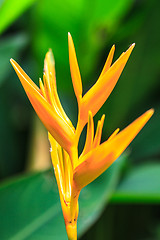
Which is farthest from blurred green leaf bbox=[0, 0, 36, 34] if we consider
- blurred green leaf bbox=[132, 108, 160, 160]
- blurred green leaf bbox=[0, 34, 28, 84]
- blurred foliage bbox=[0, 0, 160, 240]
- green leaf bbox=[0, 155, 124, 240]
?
blurred green leaf bbox=[132, 108, 160, 160]

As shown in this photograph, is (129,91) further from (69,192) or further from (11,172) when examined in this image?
(69,192)

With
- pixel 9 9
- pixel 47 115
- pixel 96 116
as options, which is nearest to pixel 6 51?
pixel 9 9

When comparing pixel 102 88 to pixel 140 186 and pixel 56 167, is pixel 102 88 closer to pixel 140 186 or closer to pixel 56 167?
pixel 56 167

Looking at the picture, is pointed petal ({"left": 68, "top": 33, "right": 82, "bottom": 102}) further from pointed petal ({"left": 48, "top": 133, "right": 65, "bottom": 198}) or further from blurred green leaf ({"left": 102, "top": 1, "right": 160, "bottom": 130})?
blurred green leaf ({"left": 102, "top": 1, "right": 160, "bottom": 130})

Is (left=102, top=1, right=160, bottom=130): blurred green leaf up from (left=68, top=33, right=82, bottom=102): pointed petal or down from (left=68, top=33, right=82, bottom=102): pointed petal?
down

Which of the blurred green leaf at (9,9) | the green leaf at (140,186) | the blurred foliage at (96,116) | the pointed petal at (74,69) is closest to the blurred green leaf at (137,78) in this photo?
the blurred foliage at (96,116)

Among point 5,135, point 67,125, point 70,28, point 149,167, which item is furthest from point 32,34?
point 67,125
